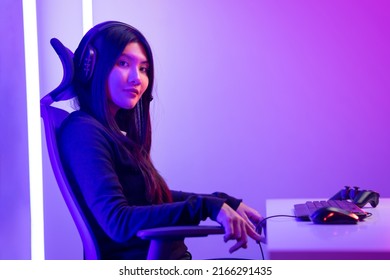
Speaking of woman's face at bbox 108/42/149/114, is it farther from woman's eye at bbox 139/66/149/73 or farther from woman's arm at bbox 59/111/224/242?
woman's arm at bbox 59/111/224/242

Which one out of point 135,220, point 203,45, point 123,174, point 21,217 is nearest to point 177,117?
point 203,45

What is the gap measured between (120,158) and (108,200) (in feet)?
0.61

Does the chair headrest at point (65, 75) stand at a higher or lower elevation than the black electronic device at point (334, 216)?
higher

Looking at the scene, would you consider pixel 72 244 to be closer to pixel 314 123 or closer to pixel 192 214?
pixel 314 123

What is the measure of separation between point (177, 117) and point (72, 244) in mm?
764

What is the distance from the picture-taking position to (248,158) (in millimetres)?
2660

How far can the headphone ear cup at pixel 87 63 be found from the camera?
174cm

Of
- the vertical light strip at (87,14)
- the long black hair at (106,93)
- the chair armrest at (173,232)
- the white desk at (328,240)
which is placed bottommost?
the chair armrest at (173,232)

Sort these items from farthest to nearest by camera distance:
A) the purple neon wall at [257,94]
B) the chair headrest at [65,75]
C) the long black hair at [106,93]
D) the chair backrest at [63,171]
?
the purple neon wall at [257,94] < the long black hair at [106,93] < the chair headrest at [65,75] < the chair backrest at [63,171]

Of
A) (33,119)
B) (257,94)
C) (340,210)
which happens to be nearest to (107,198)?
(340,210)

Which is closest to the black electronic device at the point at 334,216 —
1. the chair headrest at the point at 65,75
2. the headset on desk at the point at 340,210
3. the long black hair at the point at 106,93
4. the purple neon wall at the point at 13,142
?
the headset on desk at the point at 340,210

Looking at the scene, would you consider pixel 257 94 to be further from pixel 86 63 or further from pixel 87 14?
pixel 86 63

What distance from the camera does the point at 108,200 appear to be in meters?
1.45

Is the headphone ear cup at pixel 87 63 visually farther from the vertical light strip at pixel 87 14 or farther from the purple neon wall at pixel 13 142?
the vertical light strip at pixel 87 14
